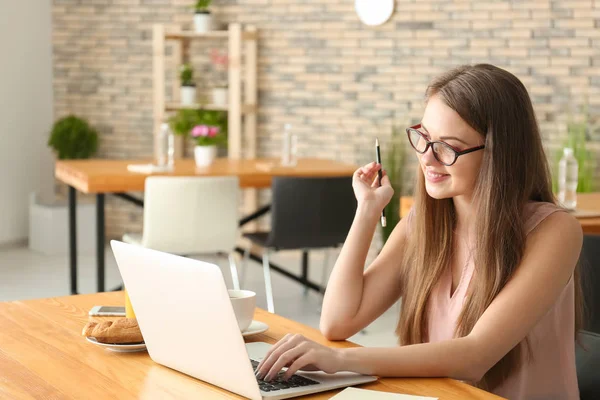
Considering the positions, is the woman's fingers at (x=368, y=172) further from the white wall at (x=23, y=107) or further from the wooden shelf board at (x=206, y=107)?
the white wall at (x=23, y=107)

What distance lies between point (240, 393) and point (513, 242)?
2.16ft

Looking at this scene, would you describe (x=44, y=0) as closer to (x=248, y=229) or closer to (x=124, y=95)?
(x=124, y=95)

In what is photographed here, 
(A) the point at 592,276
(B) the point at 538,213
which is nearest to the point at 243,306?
(B) the point at 538,213

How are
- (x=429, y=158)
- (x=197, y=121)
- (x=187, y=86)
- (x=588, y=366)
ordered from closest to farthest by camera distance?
(x=429, y=158)
(x=588, y=366)
(x=197, y=121)
(x=187, y=86)

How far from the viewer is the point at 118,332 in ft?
5.70

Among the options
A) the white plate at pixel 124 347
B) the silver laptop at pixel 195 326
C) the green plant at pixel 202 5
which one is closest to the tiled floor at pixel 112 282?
the green plant at pixel 202 5

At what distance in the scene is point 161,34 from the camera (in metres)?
6.91

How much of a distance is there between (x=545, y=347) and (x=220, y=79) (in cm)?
572

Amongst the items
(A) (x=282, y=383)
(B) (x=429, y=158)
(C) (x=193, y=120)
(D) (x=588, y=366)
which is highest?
(B) (x=429, y=158)

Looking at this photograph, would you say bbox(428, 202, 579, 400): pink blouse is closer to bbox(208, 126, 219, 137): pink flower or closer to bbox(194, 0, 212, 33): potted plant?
bbox(208, 126, 219, 137): pink flower

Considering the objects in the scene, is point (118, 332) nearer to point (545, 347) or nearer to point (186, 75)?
point (545, 347)

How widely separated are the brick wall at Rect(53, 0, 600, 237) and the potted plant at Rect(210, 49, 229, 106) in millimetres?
217

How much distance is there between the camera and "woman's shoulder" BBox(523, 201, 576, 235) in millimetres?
1829

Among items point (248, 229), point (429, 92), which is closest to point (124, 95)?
point (248, 229)
